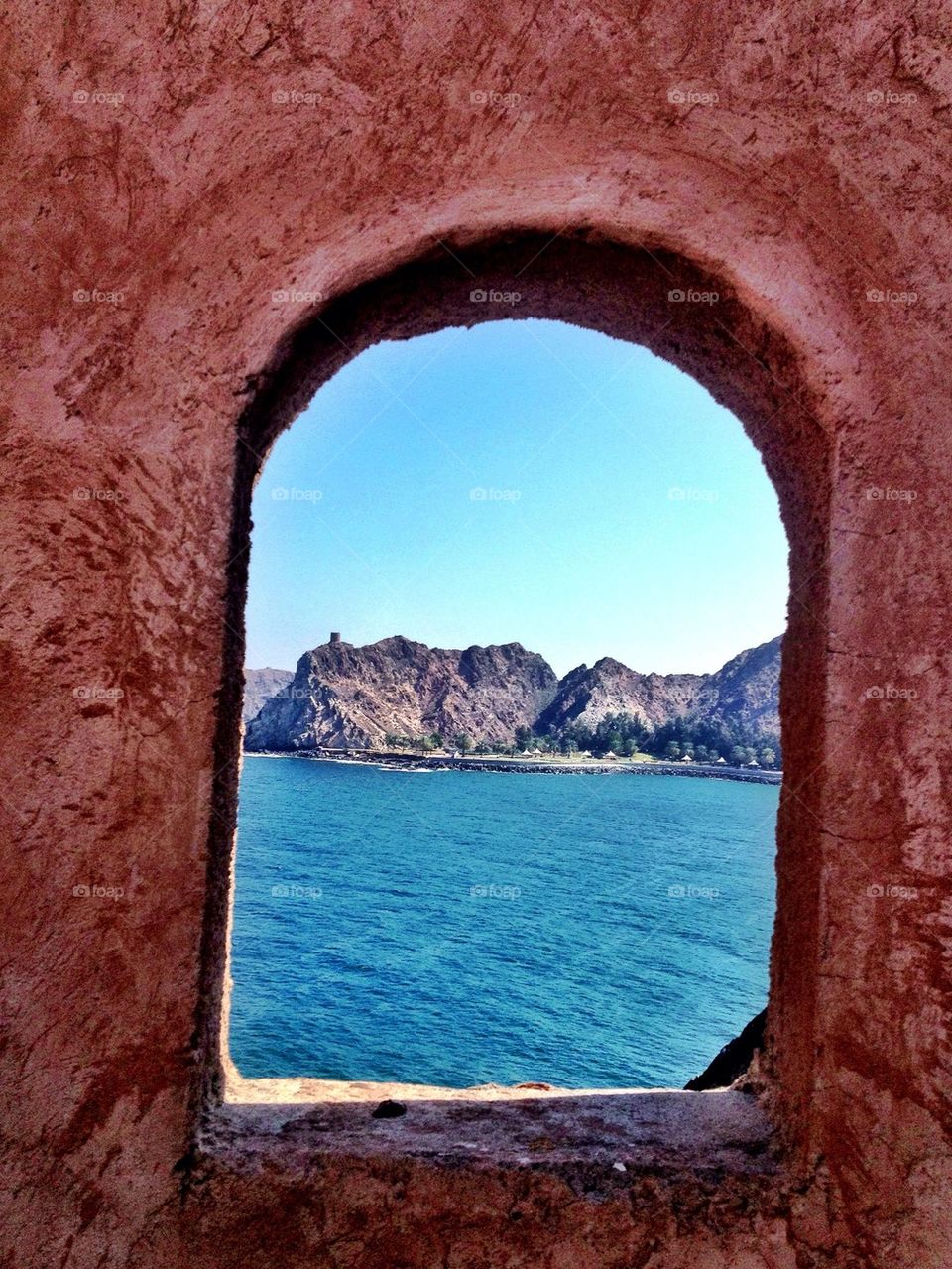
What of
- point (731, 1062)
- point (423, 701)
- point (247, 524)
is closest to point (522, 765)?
point (423, 701)

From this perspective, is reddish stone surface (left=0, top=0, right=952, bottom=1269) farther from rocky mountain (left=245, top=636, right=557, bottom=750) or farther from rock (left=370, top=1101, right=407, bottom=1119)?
rocky mountain (left=245, top=636, right=557, bottom=750)

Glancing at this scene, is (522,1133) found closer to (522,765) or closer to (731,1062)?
(731,1062)

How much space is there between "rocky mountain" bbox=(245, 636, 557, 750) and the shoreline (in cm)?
241

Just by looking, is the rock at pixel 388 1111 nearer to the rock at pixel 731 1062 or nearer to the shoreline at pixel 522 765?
the rock at pixel 731 1062

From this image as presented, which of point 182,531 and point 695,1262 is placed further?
point 182,531

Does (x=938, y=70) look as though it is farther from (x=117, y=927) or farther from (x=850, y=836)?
(x=117, y=927)

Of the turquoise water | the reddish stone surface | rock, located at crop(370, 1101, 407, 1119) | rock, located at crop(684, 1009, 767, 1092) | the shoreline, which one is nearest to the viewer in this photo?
the reddish stone surface

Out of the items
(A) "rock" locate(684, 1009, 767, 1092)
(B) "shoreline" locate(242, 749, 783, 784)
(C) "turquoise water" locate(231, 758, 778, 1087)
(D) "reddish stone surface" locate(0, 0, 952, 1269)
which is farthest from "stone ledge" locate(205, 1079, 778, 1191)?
(B) "shoreline" locate(242, 749, 783, 784)

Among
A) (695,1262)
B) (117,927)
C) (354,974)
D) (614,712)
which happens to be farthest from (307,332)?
(614,712)

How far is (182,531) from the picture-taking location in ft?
7.84

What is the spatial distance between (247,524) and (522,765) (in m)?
117

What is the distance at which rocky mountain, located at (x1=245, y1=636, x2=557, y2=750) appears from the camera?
123m

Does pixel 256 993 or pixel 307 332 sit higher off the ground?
pixel 307 332

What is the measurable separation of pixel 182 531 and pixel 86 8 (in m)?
1.63
